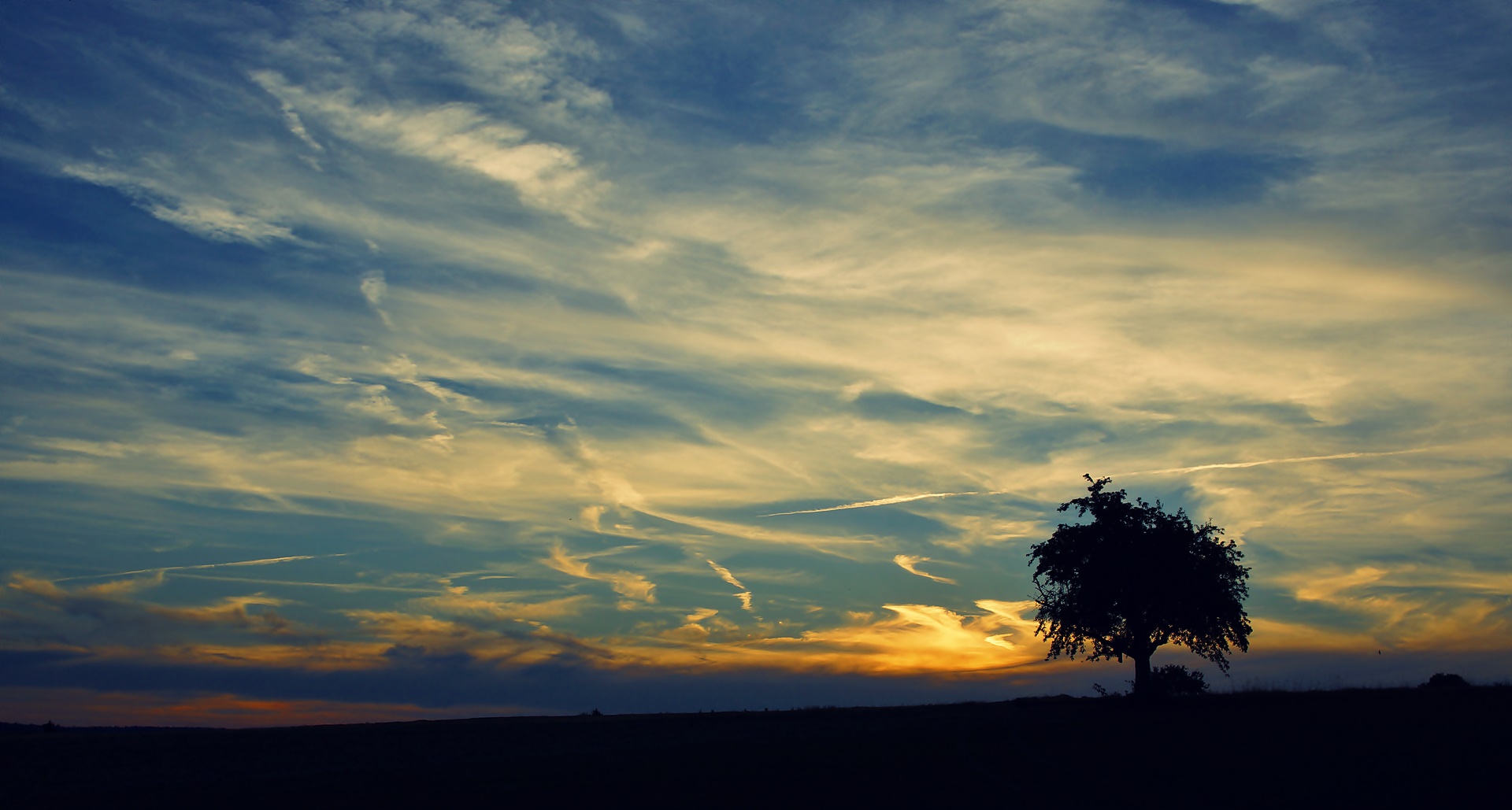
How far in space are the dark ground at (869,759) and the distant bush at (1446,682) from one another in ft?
7.46

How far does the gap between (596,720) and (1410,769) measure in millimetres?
47559

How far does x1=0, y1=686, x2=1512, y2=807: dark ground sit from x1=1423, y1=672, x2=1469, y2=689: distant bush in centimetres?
227

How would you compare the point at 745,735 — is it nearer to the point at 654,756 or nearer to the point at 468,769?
the point at 654,756

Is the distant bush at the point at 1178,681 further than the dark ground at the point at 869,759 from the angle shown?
Yes

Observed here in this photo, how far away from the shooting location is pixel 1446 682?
196 feet

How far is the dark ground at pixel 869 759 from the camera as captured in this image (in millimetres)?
28297

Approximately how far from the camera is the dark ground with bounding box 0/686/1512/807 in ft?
92.8

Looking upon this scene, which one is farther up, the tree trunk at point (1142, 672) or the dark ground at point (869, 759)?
the tree trunk at point (1142, 672)

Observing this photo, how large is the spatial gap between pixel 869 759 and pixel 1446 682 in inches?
1778

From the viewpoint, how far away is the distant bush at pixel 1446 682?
55528 mm

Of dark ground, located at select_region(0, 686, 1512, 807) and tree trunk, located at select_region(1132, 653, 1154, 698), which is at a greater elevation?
tree trunk, located at select_region(1132, 653, 1154, 698)

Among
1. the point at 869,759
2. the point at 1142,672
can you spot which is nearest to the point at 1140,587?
the point at 1142,672

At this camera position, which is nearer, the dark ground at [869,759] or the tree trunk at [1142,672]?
the dark ground at [869,759]

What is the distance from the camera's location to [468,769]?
131 feet
